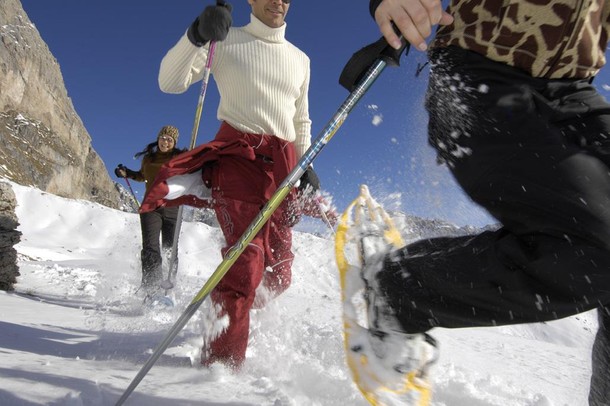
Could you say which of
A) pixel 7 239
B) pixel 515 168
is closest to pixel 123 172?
pixel 7 239

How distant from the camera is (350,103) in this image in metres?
1.73

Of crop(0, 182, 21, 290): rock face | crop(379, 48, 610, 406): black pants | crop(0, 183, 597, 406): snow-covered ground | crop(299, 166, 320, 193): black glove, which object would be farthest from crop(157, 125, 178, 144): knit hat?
crop(379, 48, 610, 406): black pants

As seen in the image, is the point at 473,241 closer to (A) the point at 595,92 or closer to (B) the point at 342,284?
(B) the point at 342,284

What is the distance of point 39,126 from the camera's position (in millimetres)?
53656

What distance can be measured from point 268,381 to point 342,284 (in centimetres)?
68

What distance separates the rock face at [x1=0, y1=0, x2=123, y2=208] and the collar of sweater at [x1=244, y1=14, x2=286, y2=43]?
1630 inches

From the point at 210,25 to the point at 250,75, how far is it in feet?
1.39

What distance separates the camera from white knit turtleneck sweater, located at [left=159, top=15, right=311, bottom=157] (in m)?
2.87

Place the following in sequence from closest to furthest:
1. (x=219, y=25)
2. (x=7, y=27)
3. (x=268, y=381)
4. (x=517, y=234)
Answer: (x=517, y=234) → (x=268, y=381) → (x=219, y=25) → (x=7, y=27)

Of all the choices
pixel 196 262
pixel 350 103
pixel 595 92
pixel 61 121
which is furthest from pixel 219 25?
pixel 61 121

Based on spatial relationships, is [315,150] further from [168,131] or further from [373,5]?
[168,131]

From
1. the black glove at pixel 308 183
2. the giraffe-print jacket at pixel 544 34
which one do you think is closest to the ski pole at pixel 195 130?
the black glove at pixel 308 183

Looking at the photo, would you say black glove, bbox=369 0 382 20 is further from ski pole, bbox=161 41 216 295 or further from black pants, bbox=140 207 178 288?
black pants, bbox=140 207 178 288

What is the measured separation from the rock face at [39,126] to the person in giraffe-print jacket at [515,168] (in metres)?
43.3
